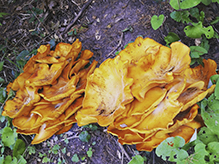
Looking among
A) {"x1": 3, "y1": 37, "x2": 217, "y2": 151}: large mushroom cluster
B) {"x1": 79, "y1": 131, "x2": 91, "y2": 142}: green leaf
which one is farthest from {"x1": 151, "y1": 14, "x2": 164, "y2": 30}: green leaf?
{"x1": 79, "y1": 131, "x2": 91, "y2": 142}: green leaf

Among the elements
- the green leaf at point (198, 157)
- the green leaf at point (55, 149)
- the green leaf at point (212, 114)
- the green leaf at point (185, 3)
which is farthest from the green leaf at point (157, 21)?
the green leaf at point (55, 149)

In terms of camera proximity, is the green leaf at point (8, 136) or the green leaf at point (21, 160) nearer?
the green leaf at point (21, 160)

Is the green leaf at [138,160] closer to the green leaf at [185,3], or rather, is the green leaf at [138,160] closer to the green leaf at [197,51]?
the green leaf at [197,51]

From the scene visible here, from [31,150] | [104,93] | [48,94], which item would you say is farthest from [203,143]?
[31,150]

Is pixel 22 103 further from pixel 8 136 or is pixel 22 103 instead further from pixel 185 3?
pixel 185 3

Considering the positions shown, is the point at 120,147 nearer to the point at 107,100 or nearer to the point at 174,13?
the point at 107,100

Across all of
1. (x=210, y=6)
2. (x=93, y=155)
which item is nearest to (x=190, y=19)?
(x=210, y=6)
